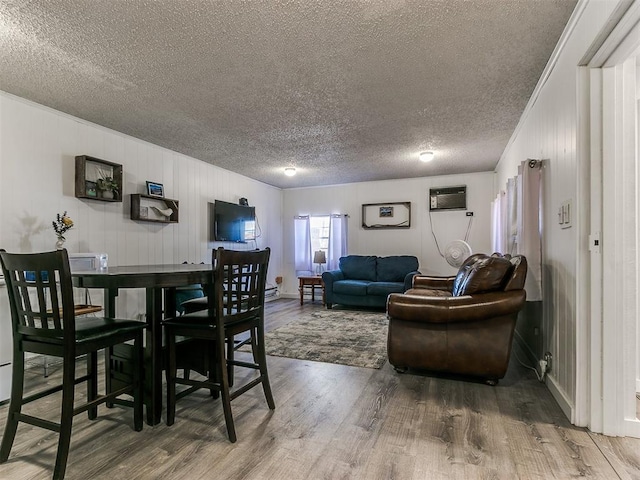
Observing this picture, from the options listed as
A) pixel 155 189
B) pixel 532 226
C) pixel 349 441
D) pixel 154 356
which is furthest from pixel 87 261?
pixel 532 226

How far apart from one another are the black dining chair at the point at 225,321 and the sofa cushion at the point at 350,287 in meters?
3.39

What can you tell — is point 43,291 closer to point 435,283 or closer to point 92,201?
point 92,201

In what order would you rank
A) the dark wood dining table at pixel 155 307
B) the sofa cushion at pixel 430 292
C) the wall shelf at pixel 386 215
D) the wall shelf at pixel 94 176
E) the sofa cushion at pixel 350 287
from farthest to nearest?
the wall shelf at pixel 386 215, the sofa cushion at pixel 350 287, the sofa cushion at pixel 430 292, the wall shelf at pixel 94 176, the dark wood dining table at pixel 155 307

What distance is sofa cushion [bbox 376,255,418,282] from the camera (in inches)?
225

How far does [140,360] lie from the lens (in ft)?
6.25

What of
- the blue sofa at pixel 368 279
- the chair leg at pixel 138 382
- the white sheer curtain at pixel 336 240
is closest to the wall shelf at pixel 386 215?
the white sheer curtain at pixel 336 240

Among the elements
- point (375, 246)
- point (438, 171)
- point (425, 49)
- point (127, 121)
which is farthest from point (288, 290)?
point (425, 49)

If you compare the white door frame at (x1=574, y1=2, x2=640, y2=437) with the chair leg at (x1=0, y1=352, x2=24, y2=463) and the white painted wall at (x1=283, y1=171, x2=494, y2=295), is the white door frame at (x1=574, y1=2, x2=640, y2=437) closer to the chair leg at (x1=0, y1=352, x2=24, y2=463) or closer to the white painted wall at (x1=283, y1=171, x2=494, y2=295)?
the chair leg at (x1=0, y1=352, x2=24, y2=463)

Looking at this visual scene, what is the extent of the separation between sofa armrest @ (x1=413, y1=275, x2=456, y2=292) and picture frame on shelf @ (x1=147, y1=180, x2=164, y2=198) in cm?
344

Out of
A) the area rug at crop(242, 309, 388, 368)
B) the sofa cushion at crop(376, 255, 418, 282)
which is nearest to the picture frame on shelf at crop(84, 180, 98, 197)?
the area rug at crop(242, 309, 388, 368)

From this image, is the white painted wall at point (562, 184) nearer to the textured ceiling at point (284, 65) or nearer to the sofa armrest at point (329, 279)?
the textured ceiling at point (284, 65)

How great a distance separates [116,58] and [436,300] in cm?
281

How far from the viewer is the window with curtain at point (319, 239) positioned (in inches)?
259

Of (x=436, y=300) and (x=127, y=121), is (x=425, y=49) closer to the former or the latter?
(x=436, y=300)
